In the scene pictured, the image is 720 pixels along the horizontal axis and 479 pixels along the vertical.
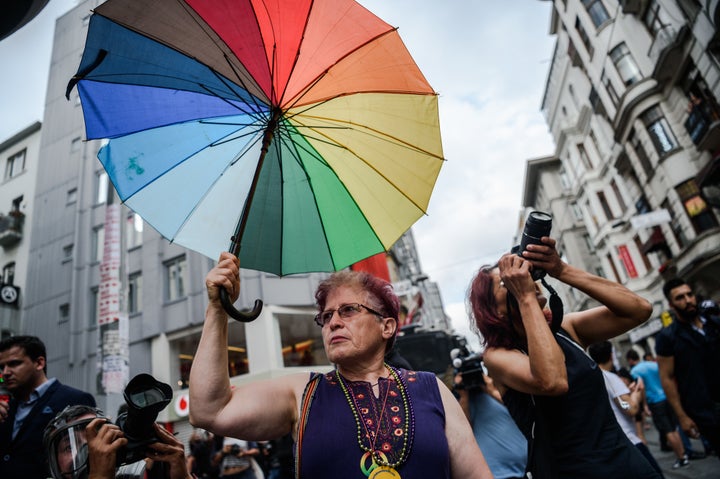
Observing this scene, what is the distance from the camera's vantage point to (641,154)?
22.2 m

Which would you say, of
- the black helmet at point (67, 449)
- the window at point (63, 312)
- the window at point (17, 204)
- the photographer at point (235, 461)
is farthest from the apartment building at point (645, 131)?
the window at point (17, 204)

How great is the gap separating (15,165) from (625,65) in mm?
33865

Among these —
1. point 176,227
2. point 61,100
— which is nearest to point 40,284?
point 61,100

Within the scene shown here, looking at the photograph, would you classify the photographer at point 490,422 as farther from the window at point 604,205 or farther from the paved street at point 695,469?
the window at point 604,205

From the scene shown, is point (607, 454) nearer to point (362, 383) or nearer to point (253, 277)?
point (362, 383)

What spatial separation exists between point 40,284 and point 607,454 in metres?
24.8

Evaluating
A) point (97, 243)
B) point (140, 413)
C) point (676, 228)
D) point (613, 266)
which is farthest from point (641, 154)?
point (97, 243)

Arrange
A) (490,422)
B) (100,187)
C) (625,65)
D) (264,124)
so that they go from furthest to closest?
(625,65), (100,187), (490,422), (264,124)

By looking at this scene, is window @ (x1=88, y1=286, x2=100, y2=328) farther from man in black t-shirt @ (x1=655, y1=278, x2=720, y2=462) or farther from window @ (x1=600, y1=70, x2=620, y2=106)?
window @ (x1=600, y1=70, x2=620, y2=106)

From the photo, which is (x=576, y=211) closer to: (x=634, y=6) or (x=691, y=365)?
(x=634, y=6)

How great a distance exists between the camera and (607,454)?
6.52 feet

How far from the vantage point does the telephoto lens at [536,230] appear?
82.4 inches

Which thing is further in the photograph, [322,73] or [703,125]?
[703,125]

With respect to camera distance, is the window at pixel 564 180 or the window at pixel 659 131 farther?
the window at pixel 564 180
